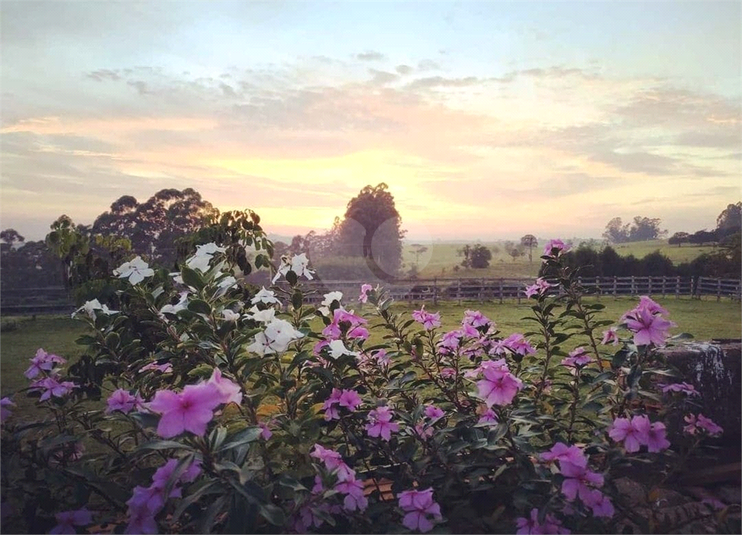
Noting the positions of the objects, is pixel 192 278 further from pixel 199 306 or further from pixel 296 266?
pixel 296 266

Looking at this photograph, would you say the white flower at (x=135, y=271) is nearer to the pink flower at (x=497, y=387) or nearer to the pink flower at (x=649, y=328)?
the pink flower at (x=497, y=387)

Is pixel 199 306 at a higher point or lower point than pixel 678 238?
lower

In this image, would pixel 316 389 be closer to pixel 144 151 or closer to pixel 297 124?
pixel 297 124

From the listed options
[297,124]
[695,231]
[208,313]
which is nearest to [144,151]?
[297,124]

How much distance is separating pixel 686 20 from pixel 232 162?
165 centimetres

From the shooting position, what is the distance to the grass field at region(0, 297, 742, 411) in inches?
77.1

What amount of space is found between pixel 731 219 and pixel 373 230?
1.37 metres

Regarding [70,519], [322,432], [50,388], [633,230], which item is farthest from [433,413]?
[633,230]

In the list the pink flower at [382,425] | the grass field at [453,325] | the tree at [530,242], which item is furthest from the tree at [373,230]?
the pink flower at [382,425]

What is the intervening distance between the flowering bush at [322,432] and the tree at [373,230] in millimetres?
471

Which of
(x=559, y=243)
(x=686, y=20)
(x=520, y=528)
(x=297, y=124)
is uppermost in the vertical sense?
(x=686, y=20)

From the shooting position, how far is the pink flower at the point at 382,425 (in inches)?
47.5

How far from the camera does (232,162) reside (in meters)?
1.92

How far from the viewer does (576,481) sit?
1032mm
